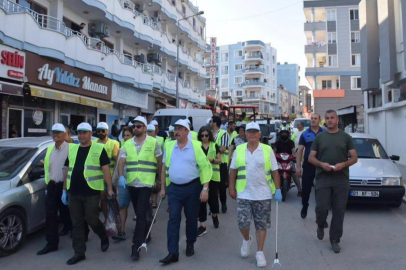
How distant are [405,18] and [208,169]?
40.4 feet

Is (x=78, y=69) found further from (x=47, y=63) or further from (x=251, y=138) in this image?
(x=251, y=138)

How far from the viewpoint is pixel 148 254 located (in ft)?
16.6

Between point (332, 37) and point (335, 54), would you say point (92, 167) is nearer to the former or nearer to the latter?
point (335, 54)

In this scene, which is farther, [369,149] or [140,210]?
[369,149]

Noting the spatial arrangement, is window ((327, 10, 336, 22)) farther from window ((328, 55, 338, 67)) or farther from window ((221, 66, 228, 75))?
window ((221, 66, 228, 75))

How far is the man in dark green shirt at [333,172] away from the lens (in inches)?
203

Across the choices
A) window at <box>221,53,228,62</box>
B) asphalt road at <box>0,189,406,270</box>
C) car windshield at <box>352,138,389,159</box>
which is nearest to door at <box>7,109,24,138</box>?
asphalt road at <box>0,189,406,270</box>

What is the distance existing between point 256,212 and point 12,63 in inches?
422

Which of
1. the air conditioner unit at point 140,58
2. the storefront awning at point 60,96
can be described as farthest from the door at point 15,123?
the air conditioner unit at point 140,58

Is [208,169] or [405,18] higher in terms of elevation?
[405,18]

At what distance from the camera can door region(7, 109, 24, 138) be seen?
42.4ft

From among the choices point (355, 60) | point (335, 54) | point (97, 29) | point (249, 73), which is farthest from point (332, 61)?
point (249, 73)

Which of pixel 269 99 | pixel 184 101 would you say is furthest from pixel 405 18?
pixel 269 99

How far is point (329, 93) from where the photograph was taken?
3700 centimetres
